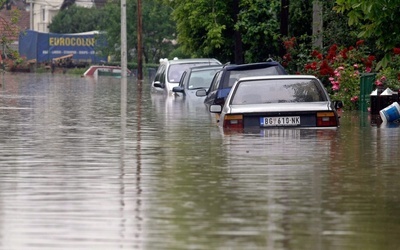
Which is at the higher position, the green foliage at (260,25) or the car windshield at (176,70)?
the green foliage at (260,25)

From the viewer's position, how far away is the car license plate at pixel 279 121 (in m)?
19.5

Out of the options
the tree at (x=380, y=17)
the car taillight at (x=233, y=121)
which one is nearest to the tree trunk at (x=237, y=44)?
the tree at (x=380, y=17)

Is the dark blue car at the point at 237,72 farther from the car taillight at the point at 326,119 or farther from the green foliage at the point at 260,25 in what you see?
the green foliage at the point at 260,25

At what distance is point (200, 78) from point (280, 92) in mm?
13407

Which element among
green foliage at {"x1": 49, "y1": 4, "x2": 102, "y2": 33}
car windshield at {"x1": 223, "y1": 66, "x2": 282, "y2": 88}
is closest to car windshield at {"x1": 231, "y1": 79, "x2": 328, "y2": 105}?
car windshield at {"x1": 223, "y1": 66, "x2": 282, "y2": 88}

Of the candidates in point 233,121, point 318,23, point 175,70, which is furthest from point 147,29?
point 233,121

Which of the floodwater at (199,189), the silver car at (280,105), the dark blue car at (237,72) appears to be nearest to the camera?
the floodwater at (199,189)

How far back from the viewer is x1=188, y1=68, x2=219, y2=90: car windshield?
108 feet

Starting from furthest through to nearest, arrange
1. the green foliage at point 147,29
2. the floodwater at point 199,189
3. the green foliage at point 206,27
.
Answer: the green foliage at point 147,29
the green foliage at point 206,27
the floodwater at point 199,189

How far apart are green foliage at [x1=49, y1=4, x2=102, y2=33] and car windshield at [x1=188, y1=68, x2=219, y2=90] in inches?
3190

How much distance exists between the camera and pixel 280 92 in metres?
19.9

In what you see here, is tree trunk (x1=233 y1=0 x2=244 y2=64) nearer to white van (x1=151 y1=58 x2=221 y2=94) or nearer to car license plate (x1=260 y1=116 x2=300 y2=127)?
white van (x1=151 y1=58 x2=221 y2=94)

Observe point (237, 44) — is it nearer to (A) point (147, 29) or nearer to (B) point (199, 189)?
(B) point (199, 189)

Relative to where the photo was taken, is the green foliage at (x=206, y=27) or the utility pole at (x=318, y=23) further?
the green foliage at (x=206, y=27)
